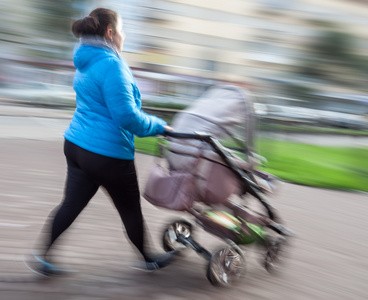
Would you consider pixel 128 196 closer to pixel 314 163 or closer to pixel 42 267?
pixel 42 267

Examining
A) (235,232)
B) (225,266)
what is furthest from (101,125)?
(225,266)

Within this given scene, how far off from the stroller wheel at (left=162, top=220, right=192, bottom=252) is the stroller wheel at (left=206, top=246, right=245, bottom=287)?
Result: 598mm

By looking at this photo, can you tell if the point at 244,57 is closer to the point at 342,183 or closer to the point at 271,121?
the point at 271,121

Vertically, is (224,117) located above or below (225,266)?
above

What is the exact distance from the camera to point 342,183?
947 centimetres

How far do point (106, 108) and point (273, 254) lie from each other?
1.80 metres

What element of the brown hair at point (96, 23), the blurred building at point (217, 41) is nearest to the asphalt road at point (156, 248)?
the brown hair at point (96, 23)

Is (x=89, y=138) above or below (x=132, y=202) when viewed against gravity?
above

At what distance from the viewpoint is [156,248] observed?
4.79 m

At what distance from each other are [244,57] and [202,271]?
37.7 m

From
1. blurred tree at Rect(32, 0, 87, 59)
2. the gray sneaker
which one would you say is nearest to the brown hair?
the gray sneaker

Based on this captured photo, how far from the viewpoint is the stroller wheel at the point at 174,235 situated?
4.47 meters

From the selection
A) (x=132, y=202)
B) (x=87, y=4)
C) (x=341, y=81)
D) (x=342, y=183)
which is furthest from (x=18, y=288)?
(x=87, y=4)

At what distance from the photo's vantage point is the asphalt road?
3.70 m
